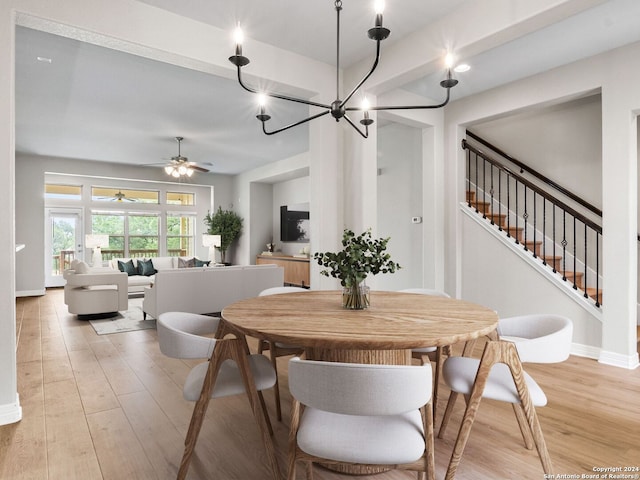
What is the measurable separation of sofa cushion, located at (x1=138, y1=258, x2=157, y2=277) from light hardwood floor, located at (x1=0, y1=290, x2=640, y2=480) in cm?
424

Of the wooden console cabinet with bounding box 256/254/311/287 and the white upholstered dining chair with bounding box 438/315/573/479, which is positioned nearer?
the white upholstered dining chair with bounding box 438/315/573/479

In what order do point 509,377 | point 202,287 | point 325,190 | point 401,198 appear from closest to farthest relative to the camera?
point 509,377 → point 325,190 → point 202,287 → point 401,198

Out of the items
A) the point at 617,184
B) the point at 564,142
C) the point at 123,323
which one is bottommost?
the point at 123,323

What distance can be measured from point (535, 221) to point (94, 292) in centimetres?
573

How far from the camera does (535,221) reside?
446cm

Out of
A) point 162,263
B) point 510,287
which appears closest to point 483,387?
point 510,287

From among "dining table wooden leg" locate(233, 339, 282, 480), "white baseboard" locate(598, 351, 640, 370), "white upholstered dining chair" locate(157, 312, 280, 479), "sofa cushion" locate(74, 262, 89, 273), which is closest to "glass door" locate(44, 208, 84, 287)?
"sofa cushion" locate(74, 262, 89, 273)

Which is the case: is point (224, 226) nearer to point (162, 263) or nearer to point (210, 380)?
point (162, 263)

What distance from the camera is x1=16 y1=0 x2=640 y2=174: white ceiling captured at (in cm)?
294

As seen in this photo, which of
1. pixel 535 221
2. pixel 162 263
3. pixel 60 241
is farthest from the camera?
pixel 60 241

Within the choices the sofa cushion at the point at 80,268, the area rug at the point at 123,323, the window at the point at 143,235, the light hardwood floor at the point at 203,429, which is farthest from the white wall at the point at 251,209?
the light hardwood floor at the point at 203,429

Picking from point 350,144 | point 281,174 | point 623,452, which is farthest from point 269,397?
point 281,174

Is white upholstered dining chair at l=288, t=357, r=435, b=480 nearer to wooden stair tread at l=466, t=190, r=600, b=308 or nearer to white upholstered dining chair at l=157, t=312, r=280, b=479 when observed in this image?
white upholstered dining chair at l=157, t=312, r=280, b=479

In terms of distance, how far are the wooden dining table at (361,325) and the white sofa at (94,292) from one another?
13.3 feet
